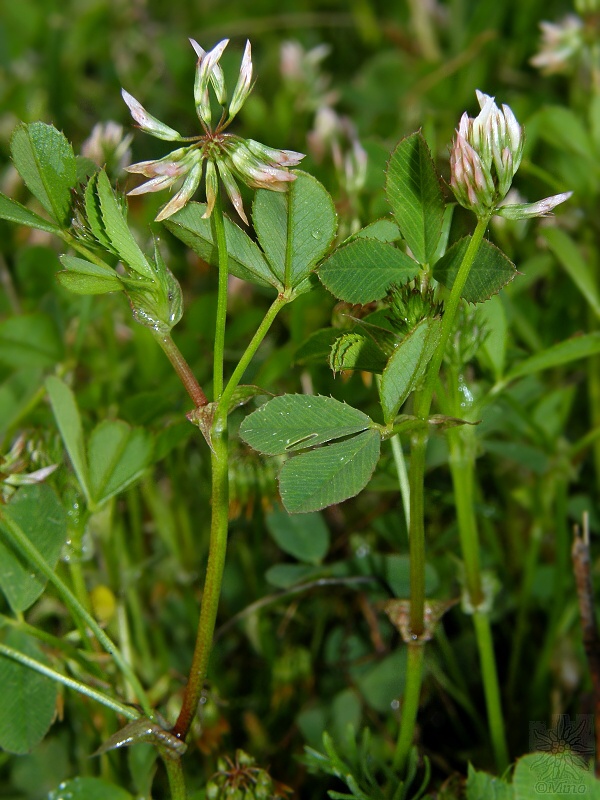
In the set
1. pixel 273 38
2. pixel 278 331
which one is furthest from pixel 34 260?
pixel 273 38

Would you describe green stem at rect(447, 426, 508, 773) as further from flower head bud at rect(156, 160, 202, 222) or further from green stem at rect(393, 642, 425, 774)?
flower head bud at rect(156, 160, 202, 222)

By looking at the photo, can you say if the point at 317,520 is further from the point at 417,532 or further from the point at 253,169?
the point at 253,169

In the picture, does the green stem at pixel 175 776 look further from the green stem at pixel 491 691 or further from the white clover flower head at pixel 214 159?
the white clover flower head at pixel 214 159

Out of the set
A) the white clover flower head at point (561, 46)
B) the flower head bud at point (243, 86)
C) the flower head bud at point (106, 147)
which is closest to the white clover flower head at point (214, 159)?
the flower head bud at point (243, 86)

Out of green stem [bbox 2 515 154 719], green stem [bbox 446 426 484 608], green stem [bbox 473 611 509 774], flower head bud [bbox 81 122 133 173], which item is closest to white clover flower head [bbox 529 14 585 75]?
flower head bud [bbox 81 122 133 173]

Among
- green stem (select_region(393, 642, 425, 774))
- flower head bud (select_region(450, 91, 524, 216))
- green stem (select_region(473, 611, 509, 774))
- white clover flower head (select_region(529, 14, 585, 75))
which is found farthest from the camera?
white clover flower head (select_region(529, 14, 585, 75))

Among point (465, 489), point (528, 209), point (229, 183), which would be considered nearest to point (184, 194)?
point (229, 183)
